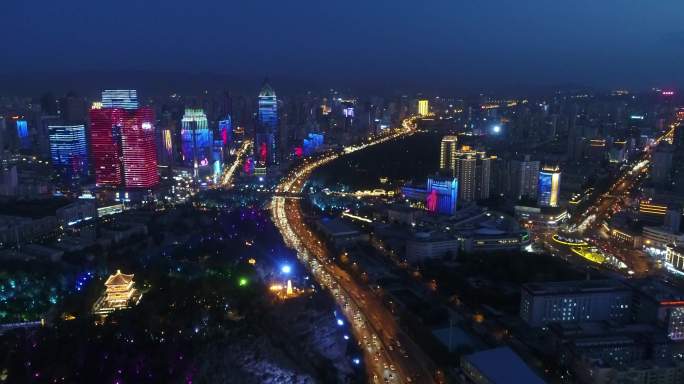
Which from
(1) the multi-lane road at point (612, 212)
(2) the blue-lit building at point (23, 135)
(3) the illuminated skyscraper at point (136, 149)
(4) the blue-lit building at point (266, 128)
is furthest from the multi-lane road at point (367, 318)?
(2) the blue-lit building at point (23, 135)

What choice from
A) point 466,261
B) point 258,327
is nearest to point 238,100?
point 466,261

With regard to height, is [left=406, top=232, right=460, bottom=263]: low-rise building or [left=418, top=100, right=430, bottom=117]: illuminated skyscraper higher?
[left=418, top=100, right=430, bottom=117]: illuminated skyscraper

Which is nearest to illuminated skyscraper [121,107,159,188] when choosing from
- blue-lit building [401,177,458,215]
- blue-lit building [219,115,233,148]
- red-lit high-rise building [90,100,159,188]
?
red-lit high-rise building [90,100,159,188]

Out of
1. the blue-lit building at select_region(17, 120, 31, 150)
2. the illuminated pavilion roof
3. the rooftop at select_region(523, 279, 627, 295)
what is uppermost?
the blue-lit building at select_region(17, 120, 31, 150)

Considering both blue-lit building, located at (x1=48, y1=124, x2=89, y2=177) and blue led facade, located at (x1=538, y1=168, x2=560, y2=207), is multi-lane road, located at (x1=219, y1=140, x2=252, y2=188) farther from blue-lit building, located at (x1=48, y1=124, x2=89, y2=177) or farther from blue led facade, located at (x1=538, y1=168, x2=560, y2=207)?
blue led facade, located at (x1=538, y1=168, x2=560, y2=207)

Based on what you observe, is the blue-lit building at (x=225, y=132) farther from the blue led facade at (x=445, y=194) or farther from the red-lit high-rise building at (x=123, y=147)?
the blue led facade at (x=445, y=194)
